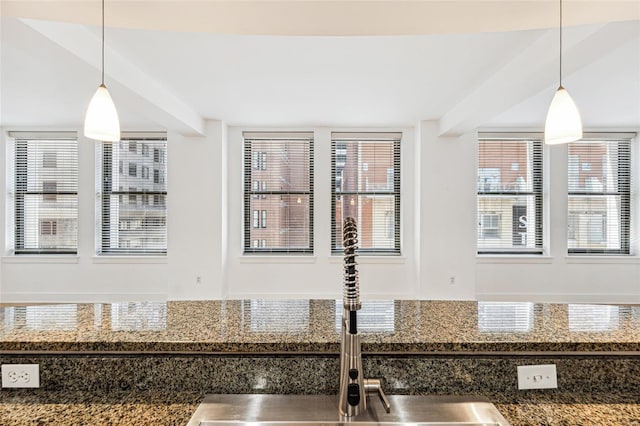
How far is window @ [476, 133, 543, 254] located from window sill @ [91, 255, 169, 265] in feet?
15.5

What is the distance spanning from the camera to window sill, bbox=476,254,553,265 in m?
5.02

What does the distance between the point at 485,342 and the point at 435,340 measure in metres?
0.13

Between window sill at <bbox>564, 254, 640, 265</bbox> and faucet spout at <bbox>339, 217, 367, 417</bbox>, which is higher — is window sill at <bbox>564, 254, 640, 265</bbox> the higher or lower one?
the lower one

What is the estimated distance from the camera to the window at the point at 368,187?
5059 millimetres

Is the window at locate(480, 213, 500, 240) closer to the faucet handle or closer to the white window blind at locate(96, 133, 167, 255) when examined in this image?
the white window blind at locate(96, 133, 167, 255)

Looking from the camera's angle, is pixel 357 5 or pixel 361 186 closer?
pixel 357 5

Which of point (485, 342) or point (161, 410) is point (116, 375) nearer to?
point (161, 410)

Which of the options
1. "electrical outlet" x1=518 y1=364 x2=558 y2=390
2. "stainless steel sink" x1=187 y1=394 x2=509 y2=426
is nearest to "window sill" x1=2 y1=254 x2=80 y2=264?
"stainless steel sink" x1=187 y1=394 x2=509 y2=426

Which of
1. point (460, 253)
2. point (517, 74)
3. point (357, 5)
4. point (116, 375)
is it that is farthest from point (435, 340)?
point (460, 253)

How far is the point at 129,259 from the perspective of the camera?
5.04 m

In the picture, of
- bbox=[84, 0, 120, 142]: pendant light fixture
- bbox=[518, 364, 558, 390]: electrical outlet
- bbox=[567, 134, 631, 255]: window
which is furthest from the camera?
bbox=[567, 134, 631, 255]: window

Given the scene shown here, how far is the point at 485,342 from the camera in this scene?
938mm

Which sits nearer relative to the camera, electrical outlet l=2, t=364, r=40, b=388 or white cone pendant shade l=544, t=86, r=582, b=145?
electrical outlet l=2, t=364, r=40, b=388

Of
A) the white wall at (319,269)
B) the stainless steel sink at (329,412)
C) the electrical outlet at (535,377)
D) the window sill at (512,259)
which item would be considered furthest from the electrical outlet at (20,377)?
the window sill at (512,259)
